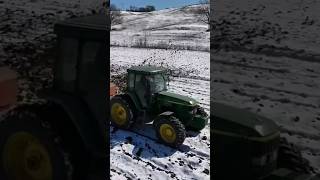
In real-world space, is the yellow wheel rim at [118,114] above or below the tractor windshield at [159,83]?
below

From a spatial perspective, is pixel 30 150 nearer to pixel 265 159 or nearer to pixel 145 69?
pixel 145 69

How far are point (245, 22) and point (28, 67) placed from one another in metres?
1.44

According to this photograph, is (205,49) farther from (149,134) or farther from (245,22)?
(149,134)

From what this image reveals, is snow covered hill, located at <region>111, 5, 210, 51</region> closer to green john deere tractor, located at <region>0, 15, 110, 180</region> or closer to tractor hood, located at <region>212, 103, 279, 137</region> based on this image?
green john deere tractor, located at <region>0, 15, 110, 180</region>

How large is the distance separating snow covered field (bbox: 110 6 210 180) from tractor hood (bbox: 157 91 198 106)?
0.20ft

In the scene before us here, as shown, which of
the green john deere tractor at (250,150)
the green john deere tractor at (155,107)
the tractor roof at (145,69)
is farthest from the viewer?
the tractor roof at (145,69)

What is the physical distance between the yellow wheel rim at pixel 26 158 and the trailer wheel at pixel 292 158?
151cm

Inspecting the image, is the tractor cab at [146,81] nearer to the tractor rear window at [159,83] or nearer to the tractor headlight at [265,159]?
the tractor rear window at [159,83]

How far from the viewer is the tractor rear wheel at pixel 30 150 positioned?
9.66 feet

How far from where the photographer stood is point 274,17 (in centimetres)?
258

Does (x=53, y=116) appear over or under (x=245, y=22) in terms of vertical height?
under

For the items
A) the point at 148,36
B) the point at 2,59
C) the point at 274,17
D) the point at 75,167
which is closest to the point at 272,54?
the point at 274,17

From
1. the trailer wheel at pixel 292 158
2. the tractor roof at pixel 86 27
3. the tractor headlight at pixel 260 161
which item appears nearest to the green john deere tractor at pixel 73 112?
the tractor roof at pixel 86 27

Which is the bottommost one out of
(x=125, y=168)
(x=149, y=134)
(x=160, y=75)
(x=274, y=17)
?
(x=125, y=168)
